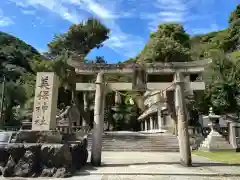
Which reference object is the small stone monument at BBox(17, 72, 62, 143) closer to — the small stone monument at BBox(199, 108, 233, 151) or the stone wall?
the stone wall

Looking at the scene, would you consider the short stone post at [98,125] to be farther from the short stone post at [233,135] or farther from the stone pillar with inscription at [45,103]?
the short stone post at [233,135]

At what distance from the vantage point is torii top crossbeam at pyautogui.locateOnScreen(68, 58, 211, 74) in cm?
1012

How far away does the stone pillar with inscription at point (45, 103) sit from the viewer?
821 centimetres

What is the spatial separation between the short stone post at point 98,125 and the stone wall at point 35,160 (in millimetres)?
2157

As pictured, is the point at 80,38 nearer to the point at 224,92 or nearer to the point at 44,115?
the point at 224,92

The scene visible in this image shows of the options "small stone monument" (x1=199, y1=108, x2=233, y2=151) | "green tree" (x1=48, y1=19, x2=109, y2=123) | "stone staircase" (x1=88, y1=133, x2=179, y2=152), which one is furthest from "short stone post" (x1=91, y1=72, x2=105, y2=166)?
"green tree" (x1=48, y1=19, x2=109, y2=123)

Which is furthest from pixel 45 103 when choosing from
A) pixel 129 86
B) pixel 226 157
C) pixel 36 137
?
pixel 226 157

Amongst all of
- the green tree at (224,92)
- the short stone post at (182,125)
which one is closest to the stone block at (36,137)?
the short stone post at (182,125)

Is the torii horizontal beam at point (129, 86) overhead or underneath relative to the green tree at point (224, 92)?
underneath

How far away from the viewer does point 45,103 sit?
848 centimetres

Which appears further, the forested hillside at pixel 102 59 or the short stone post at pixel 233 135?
the forested hillside at pixel 102 59

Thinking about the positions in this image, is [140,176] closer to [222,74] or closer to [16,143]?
[16,143]

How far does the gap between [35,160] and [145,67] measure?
6066 millimetres

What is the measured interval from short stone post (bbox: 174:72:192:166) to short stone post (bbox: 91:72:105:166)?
3.27m
